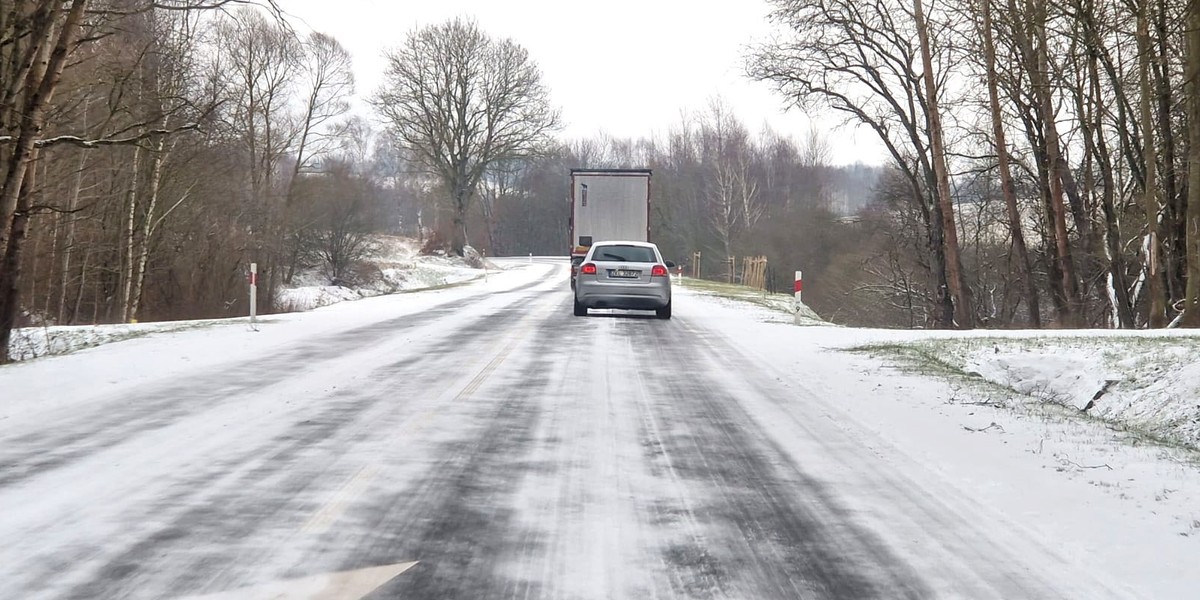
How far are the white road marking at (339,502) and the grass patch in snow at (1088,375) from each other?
6235 millimetres

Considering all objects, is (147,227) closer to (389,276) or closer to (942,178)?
(942,178)

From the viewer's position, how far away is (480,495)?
6223 millimetres

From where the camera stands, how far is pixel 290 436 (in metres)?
8.02

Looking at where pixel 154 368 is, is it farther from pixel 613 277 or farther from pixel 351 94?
pixel 351 94

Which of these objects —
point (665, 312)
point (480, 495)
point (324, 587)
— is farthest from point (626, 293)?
point (324, 587)

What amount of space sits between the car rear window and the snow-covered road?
9.11 metres

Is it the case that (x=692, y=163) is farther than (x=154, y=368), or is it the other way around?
(x=692, y=163)

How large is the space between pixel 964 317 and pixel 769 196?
61.6 m

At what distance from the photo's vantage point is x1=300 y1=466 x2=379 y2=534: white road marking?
543 cm

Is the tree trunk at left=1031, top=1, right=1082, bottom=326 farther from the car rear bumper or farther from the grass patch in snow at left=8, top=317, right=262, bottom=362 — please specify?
the grass patch in snow at left=8, top=317, right=262, bottom=362

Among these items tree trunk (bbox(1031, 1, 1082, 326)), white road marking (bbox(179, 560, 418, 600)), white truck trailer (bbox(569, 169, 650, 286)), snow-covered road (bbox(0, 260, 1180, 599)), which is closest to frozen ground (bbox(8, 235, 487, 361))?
snow-covered road (bbox(0, 260, 1180, 599))

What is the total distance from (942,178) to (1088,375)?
51.3ft

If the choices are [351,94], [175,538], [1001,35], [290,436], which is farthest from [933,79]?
[351,94]

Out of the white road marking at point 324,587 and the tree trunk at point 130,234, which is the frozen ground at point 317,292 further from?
the white road marking at point 324,587
